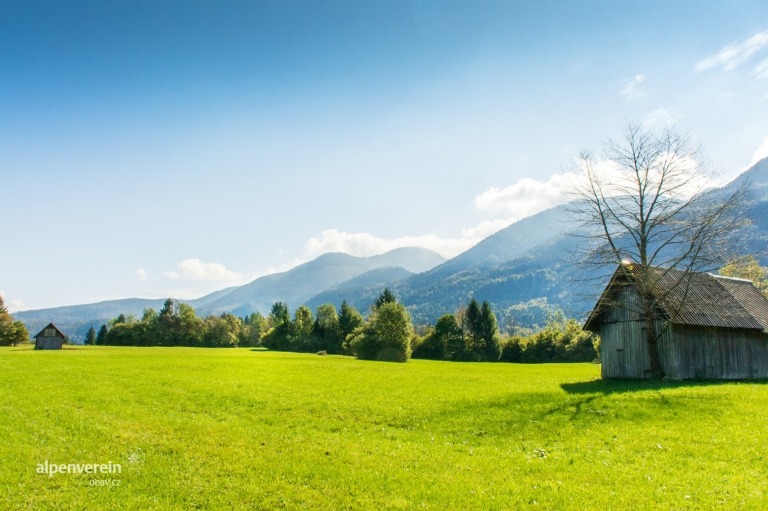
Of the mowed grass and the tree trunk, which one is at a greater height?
the tree trunk

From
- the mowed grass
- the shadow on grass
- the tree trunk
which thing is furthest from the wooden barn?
the mowed grass

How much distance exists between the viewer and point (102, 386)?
29.1 metres

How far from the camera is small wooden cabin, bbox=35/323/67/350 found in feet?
339

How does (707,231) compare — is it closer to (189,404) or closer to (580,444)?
(580,444)

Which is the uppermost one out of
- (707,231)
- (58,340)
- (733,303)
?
(707,231)

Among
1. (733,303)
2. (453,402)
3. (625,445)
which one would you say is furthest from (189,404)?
(733,303)

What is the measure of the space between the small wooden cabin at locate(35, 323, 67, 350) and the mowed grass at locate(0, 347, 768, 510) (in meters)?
92.2

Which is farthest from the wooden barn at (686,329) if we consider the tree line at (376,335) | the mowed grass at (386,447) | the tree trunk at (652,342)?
the tree line at (376,335)

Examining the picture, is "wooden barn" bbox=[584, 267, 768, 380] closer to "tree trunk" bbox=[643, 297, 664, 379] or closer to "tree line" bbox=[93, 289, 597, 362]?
"tree trunk" bbox=[643, 297, 664, 379]

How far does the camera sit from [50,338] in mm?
104250

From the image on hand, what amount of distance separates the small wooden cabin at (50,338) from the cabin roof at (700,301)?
379 feet

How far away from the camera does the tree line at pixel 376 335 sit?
282ft

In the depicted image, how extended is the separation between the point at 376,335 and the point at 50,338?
7928 centimetres

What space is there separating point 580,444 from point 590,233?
72.9ft
